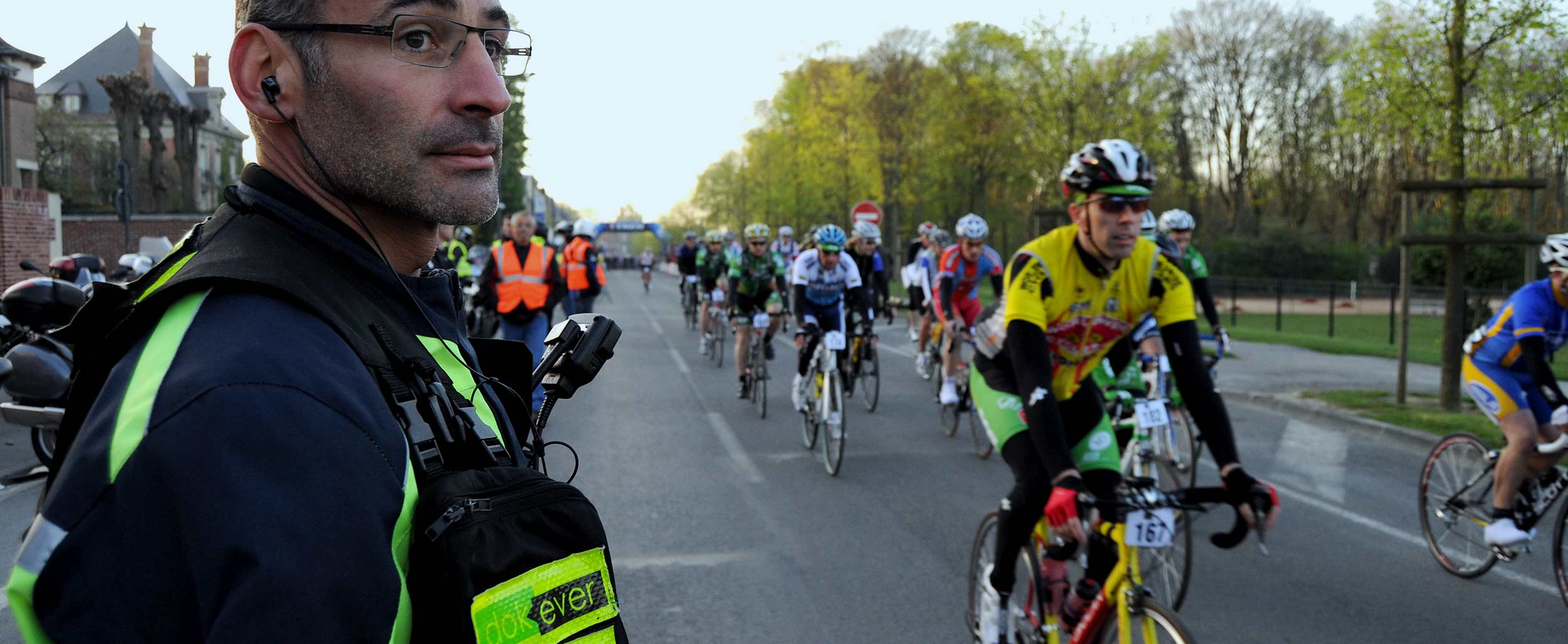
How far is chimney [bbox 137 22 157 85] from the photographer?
59.9 metres

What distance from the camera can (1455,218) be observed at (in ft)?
39.9

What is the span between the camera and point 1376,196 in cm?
5038

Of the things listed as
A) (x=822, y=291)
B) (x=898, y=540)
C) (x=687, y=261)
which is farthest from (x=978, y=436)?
(x=687, y=261)

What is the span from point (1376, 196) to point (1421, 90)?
4240cm

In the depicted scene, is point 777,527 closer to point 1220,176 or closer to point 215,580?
point 215,580

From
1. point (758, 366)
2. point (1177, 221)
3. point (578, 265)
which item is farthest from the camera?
point (578, 265)

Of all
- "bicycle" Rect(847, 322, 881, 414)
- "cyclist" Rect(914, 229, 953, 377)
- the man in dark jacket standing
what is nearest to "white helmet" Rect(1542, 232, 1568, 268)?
the man in dark jacket standing

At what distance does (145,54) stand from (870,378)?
62.0 metres

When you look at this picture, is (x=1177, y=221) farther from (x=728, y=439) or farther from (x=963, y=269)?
(x=728, y=439)

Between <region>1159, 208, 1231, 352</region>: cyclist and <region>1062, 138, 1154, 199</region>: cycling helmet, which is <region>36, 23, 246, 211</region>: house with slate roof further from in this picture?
<region>1062, 138, 1154, 199</region>: cycling helmet

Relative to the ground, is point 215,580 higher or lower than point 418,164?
lower

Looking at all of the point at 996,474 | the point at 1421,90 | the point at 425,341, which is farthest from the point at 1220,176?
the point at 425,341

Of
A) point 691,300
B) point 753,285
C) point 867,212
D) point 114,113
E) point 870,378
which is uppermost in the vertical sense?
point 114,113

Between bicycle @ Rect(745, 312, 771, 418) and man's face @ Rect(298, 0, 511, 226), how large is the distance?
10553mm
